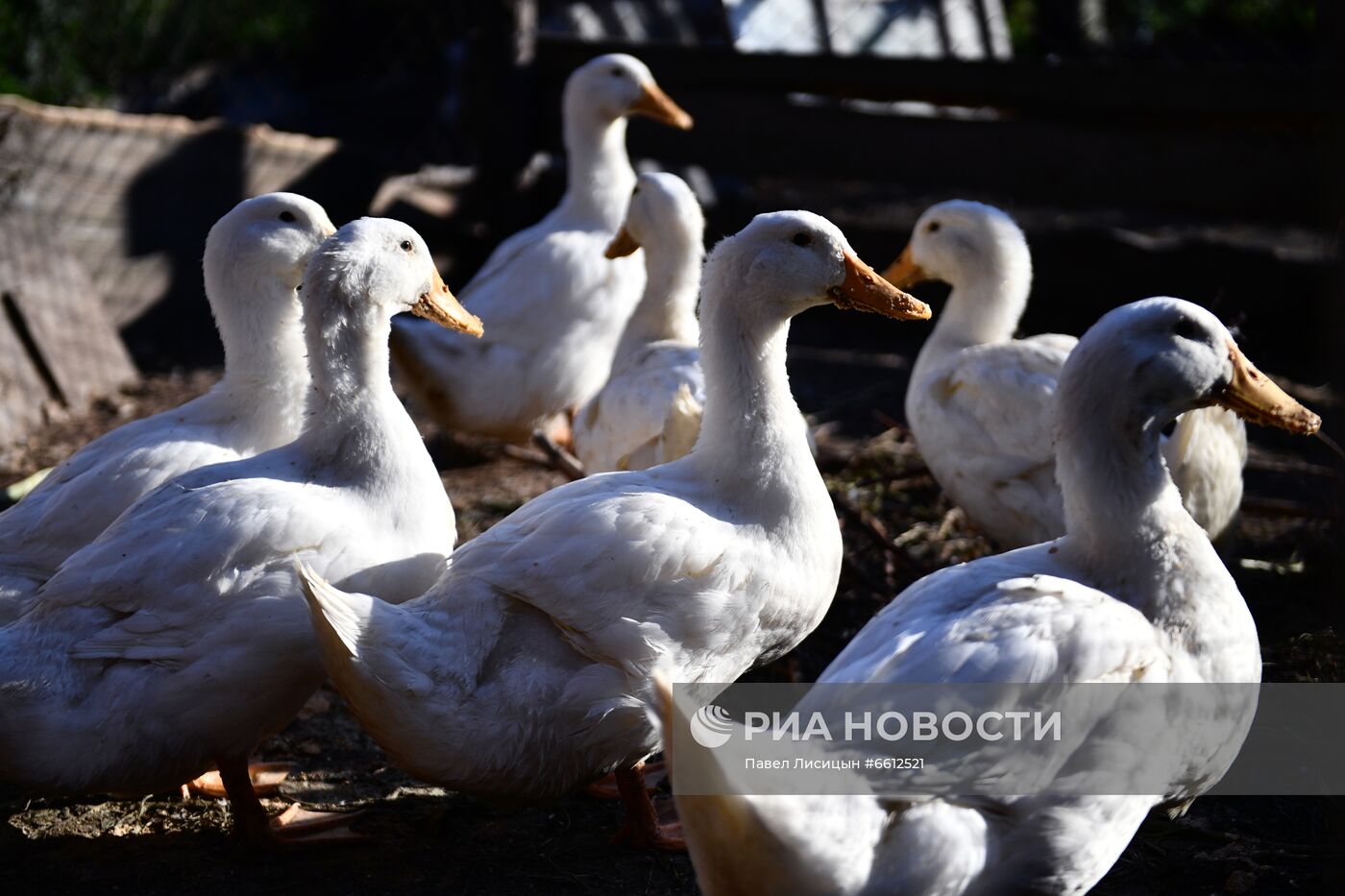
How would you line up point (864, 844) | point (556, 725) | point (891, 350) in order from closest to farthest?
point (864, 844), point (556, 725), point (891, 350)

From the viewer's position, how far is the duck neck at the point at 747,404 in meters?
3.37

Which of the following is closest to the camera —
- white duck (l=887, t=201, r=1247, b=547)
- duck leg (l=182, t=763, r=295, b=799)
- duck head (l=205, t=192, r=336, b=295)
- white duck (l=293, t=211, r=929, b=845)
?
white duck (l=293, t=211, r=929, b=845)

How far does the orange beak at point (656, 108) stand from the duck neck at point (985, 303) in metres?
1.81

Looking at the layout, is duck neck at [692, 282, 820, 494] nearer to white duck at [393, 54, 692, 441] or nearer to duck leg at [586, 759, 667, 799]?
duck leg at [586, 759, 667, 799]

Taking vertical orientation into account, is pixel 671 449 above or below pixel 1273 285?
above

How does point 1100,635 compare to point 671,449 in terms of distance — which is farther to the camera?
point 671,449

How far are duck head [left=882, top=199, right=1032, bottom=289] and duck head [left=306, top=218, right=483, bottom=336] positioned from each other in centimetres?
210

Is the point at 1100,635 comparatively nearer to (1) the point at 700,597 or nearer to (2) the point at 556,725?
(1) the point at 700,597

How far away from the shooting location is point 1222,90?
6.75m

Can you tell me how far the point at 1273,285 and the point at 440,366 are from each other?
4364mm

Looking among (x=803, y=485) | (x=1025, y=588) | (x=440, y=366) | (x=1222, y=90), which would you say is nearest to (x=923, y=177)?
(x=1222, y=90)

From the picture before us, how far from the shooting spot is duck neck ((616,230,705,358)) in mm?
4887

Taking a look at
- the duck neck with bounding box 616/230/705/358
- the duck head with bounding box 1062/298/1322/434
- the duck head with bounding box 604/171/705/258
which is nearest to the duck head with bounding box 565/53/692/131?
the duck head with bounding box 604/171/705/258

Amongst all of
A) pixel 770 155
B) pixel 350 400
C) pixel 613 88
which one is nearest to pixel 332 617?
pixel 350 400
